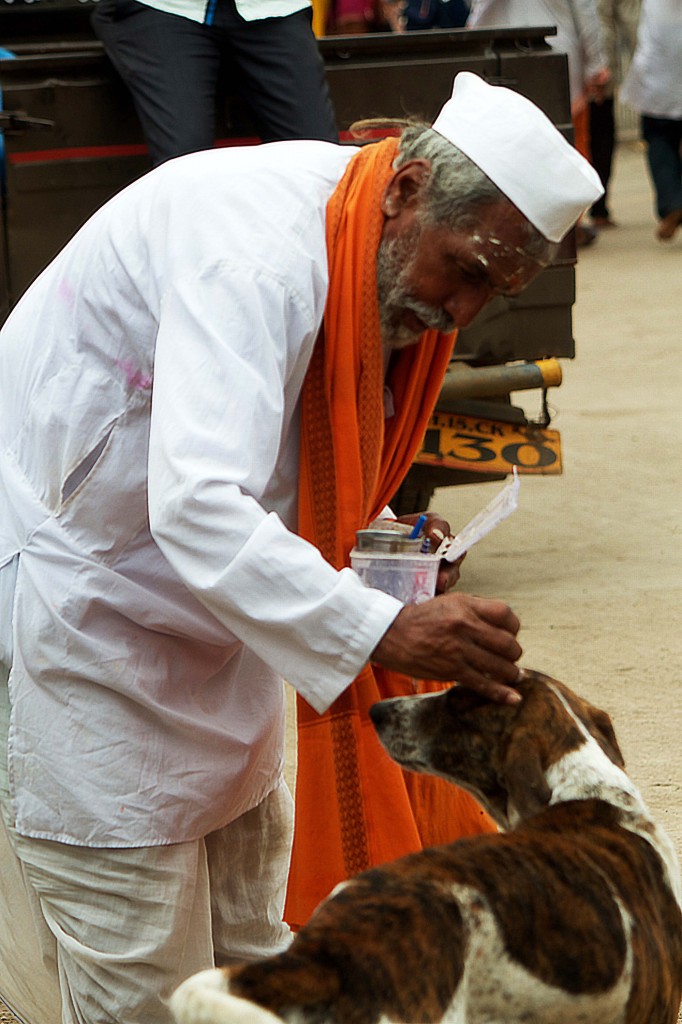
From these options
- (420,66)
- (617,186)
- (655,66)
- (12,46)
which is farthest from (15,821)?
(617,186)

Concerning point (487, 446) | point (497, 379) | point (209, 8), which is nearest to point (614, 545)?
point (487, 446)

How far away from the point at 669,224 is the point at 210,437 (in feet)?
36.2

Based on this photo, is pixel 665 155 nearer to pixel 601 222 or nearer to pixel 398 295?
pixel 601 222

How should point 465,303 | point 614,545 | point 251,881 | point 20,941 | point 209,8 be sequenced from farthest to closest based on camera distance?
point 614,545 < point 209,8 < point 251,881 < point 20,941 < point 465,303

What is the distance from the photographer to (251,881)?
10.5ft

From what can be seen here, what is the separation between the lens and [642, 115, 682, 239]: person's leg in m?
12.3

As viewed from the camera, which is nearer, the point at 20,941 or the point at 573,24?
the point at 20,941

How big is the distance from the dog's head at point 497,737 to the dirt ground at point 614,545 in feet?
5.18

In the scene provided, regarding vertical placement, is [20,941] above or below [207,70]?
below

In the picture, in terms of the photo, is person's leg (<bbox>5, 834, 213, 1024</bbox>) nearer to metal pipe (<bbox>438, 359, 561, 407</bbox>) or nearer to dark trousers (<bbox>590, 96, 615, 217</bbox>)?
metal pipe (<bbox>438, 359, 561, 407</bbox>)

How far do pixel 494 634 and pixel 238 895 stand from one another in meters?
1.05

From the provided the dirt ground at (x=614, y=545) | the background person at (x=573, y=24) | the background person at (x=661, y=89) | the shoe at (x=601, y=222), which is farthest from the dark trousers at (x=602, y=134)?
the dirt ground at (x=614, y=545)

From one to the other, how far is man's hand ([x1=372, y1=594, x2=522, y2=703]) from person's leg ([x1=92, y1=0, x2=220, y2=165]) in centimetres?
288

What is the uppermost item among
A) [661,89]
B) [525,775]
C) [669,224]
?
[525,775]
